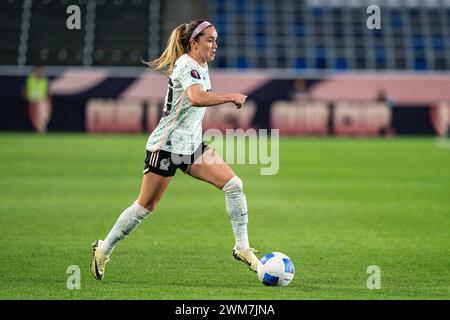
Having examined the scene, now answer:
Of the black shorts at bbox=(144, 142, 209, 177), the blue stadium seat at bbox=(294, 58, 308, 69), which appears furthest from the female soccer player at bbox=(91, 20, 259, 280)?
the blue stadium seat at bbox=(294, 58, 308, 69)

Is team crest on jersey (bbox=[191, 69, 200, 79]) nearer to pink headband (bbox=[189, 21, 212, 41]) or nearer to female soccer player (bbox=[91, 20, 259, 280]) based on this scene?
female soccer player (bbox=[91, 20, 259, 280])

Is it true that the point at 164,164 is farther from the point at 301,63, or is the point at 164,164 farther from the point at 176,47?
the point at 301,63

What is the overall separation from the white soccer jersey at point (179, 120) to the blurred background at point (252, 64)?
60.6 ft

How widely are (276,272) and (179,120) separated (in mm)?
1571

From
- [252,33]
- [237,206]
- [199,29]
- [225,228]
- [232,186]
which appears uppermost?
[199,29]

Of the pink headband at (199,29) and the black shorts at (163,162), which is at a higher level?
the pink headband at (199,29)

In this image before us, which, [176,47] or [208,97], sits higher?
[176,47]

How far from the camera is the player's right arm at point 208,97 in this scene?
823cm

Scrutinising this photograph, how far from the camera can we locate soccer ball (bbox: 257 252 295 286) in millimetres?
8477

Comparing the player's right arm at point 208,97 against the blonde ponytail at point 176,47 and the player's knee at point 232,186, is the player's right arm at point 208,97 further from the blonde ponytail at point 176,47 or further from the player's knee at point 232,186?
the player's knee at point 232,186

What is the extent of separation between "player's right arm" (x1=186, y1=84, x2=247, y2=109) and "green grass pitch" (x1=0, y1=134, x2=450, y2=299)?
1528mm

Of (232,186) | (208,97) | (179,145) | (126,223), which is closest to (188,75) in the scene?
(208,97)

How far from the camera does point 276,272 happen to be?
8484mm

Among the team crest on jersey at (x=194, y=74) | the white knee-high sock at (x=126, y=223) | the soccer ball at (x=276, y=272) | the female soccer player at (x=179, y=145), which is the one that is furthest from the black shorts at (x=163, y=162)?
the soccer ball at (x=276, y=272)
